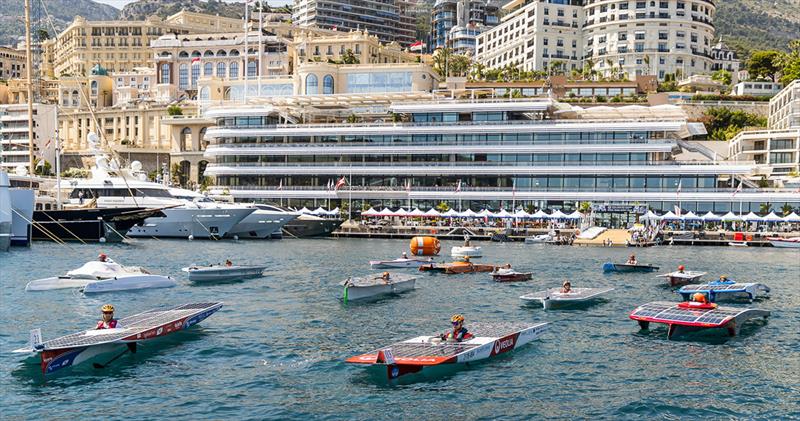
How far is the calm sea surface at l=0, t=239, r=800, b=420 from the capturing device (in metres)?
26.9

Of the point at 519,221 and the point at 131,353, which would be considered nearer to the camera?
the point at 131,353

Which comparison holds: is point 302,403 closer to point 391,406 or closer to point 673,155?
point 391,406

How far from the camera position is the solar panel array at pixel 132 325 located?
100 ft

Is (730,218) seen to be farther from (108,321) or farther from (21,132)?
(21,132)

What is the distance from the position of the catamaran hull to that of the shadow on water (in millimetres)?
62316

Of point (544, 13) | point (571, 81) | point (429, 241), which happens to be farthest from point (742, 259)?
point (544, 13)

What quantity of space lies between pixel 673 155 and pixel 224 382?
11376cm

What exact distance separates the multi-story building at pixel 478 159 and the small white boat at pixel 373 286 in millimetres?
70542

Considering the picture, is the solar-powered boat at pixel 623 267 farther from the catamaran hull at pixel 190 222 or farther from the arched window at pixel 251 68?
the arched window at pixel 251 68

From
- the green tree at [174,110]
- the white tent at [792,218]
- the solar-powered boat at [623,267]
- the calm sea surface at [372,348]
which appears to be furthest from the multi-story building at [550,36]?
the calm sea surface at [372,348]

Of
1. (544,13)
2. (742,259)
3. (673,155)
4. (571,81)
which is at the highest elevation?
(544,13)

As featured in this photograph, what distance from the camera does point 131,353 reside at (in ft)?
108

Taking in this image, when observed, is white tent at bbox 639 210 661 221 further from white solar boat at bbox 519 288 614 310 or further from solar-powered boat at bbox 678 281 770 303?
white solar boat at bbox 519 288 614 310

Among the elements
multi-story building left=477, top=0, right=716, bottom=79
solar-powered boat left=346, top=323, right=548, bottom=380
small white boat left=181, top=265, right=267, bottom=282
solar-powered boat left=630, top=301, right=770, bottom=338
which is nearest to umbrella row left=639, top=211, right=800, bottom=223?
solar-powered boat left=630, top=301, right=770, bottom=338
